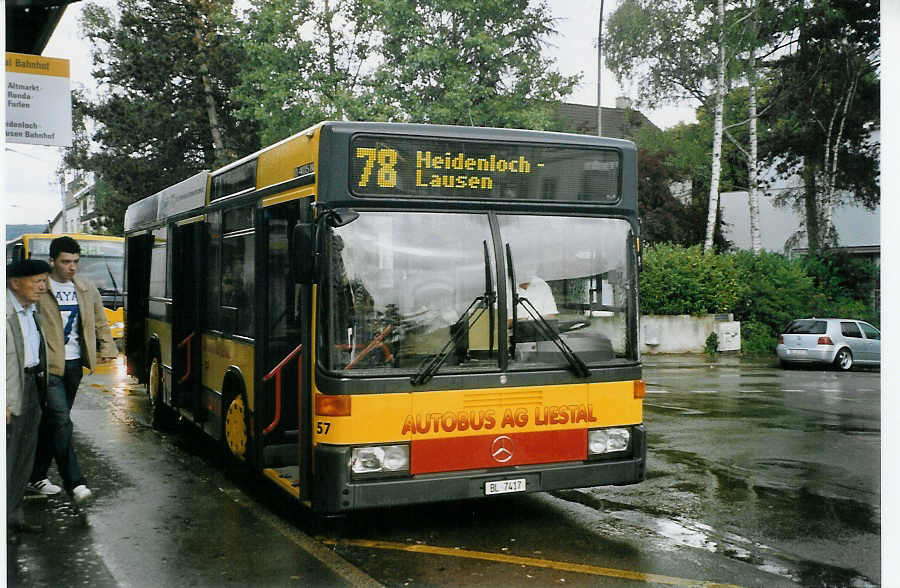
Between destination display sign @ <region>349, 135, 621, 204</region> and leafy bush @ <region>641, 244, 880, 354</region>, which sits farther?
leafy bush @ <region>641, 244, 880, 354</region>

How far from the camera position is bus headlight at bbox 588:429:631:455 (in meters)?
6.65

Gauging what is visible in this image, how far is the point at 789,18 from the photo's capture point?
2869 centimetres

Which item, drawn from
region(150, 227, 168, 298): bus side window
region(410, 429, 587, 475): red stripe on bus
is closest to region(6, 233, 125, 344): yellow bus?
region(150, 227, 168, 298): bus side window

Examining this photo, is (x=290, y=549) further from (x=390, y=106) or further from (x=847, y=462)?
(x=390, y=106)

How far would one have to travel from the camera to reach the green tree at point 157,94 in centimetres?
3606

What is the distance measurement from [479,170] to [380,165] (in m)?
0.70

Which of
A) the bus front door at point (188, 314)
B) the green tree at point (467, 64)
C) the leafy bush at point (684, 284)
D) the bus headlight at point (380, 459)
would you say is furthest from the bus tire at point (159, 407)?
the green tree at point (467, 64)

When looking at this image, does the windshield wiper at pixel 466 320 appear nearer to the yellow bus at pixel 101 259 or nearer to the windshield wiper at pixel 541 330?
the windshield wiper at pixel 541 330

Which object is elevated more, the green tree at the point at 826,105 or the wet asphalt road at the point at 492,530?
the green tree at the point at 826,105

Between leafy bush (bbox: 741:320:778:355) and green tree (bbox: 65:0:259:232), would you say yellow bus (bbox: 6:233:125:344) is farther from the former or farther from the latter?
leafy bush (bbox: 741:320:778:355)

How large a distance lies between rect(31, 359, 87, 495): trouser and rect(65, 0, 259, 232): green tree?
29387mm

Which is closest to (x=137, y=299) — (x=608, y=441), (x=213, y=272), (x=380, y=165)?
(x=213, y=272)

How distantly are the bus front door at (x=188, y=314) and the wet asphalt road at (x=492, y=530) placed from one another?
63 cm

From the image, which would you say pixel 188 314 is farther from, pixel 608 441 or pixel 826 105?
pixel 826 105
